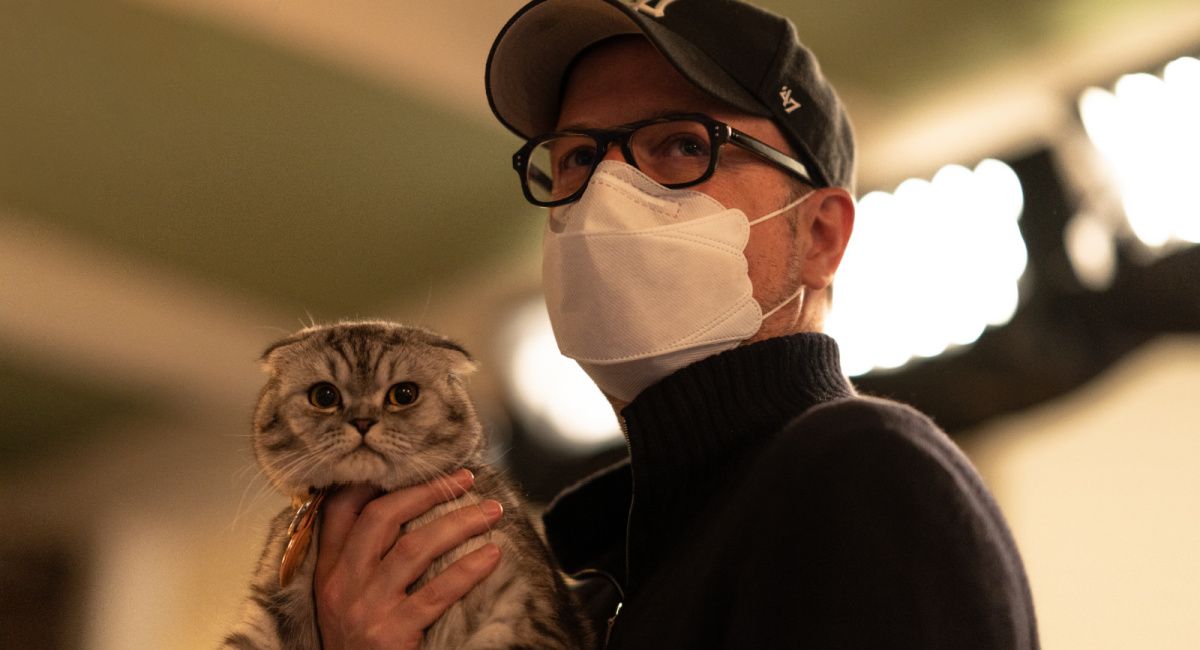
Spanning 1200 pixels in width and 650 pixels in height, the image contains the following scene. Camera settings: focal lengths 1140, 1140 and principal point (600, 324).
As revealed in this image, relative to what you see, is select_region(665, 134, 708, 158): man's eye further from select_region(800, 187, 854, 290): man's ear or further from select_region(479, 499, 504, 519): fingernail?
select_region(479, 499, 504, 519): fingernail

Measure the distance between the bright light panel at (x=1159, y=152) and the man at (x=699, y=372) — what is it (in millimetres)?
1274

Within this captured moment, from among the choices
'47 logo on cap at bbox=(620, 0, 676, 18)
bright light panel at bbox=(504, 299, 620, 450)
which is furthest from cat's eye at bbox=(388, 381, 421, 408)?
bright light panel at bbox=(504, 299, 620, 450)

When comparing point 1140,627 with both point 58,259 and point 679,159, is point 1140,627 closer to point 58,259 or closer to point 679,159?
point 679,159

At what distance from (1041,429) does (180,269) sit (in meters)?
3.54

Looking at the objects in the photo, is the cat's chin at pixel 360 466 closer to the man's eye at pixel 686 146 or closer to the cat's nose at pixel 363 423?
the cat's nose at pixel 363 423

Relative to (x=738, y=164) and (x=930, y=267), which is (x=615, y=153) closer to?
(x=738, y=164)

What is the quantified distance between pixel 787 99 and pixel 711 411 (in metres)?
0.51

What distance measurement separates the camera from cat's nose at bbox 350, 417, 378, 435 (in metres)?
1.63

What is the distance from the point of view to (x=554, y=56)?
6.24ft

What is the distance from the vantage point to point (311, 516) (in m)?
1.61

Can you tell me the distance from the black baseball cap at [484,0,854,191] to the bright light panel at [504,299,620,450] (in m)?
2.16

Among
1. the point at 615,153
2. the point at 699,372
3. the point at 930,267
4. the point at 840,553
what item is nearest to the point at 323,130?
the point at 930,267

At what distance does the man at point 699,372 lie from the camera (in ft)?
3.91

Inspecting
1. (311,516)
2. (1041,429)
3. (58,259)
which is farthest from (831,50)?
(58,259)
